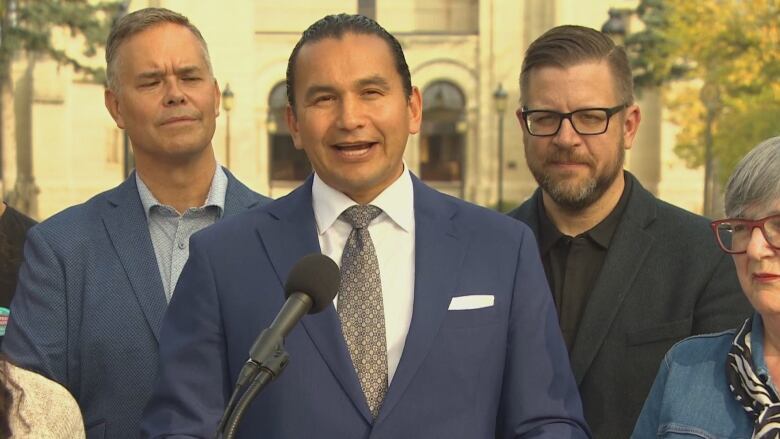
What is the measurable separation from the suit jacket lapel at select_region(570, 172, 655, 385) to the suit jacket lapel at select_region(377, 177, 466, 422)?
1.05 m

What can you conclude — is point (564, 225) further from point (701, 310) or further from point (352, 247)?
point (352, 247)

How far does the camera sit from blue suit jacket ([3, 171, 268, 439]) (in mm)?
4289

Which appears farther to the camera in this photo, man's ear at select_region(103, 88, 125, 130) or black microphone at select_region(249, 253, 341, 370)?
man's ear at select_region(103, 88, 125, 130)

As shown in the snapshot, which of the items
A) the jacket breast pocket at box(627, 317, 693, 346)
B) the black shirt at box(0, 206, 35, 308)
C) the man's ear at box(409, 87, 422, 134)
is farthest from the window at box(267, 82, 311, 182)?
the man's ear at box(409, 87, 422, 134)

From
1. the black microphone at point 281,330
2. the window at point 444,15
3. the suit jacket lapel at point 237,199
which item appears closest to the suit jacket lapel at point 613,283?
the suit jacket lapel at point 237,199

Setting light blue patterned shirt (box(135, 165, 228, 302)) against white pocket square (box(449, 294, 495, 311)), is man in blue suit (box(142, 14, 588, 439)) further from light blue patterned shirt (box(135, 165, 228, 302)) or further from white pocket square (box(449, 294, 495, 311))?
light blue patterned shirt (box(135, 165, 228, 302))

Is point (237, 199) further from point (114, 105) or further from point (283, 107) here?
point (283, 107)

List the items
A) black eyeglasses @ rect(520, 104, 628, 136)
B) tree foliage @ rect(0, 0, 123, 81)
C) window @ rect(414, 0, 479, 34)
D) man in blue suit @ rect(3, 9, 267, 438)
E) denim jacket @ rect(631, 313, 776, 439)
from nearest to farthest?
denim jacket @ rect(631, 313, 776, 439)
man in blue suit @ rect(3, 9, 267, 438)
black eyeglasses @ rect(520, 104, 628, 136)
tree foliage @ rect(0, 0, 123, 81)
window @ rect(414, 0, 479, 34)

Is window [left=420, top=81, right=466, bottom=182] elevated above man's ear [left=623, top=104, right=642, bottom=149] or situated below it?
below

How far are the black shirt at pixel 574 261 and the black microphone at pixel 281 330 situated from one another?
182 cm

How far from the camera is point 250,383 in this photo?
107 inches

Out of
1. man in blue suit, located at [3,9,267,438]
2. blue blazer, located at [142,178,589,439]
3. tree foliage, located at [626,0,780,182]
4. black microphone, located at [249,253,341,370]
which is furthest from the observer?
tree foliage, located at [626,0,780,182]

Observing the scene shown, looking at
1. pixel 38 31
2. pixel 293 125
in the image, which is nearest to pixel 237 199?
pixel 293 125

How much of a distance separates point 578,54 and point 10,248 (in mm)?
2799
